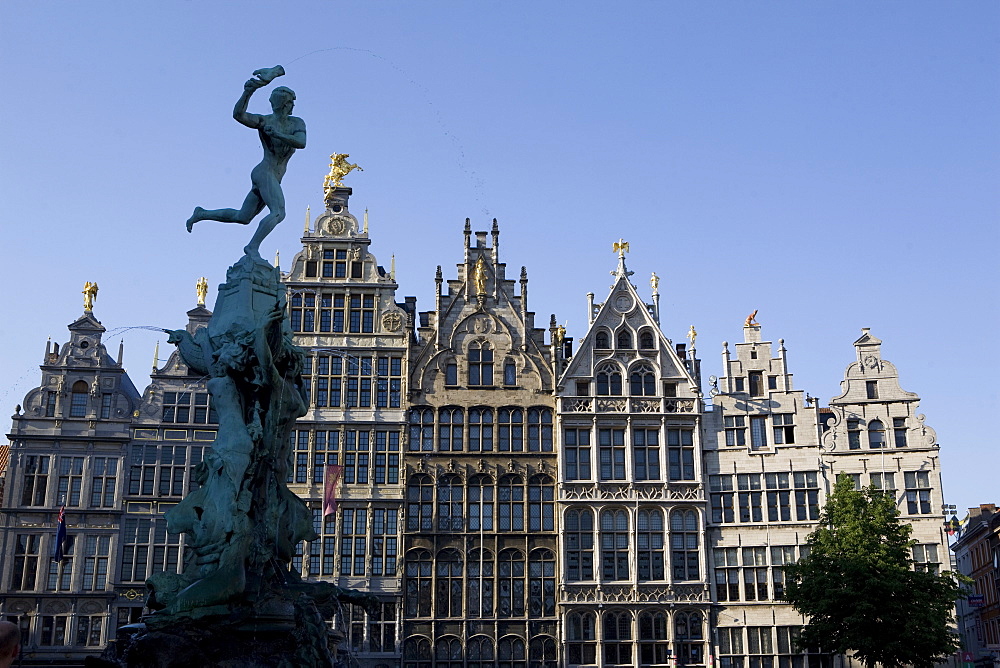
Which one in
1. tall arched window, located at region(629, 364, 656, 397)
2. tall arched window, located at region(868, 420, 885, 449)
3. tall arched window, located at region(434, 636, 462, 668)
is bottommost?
tall arched window, located at region(434, 636, 462, 668)

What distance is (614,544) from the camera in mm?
40969

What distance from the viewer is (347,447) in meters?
41.2

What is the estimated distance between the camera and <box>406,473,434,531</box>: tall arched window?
40.6 metres

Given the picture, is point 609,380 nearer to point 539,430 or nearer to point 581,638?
point 539,430

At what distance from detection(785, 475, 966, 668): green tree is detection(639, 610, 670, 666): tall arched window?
5.49m

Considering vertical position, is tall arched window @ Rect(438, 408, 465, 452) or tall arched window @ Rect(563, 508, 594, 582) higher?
tall arched window @ Rect(438, 408, 465, 452)

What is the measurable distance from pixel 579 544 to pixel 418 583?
609 cm

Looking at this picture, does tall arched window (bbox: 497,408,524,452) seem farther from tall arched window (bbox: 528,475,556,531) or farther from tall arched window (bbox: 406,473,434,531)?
tall arched window (bbox: 406,473,434,531)

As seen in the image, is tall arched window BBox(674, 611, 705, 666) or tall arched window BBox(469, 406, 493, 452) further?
tall arched window BBox(469, 406, 493, 452)

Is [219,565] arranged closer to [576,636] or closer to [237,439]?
[237,439]

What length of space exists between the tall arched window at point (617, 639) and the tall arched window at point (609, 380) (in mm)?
8369

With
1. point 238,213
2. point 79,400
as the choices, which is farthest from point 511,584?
point 238,213

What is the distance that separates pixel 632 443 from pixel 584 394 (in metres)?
2.64

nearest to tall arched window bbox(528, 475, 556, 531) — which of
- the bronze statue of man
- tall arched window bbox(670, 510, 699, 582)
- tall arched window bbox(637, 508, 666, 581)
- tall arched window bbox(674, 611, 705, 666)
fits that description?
tall arched window bbox(637, 508, 666, 581)
